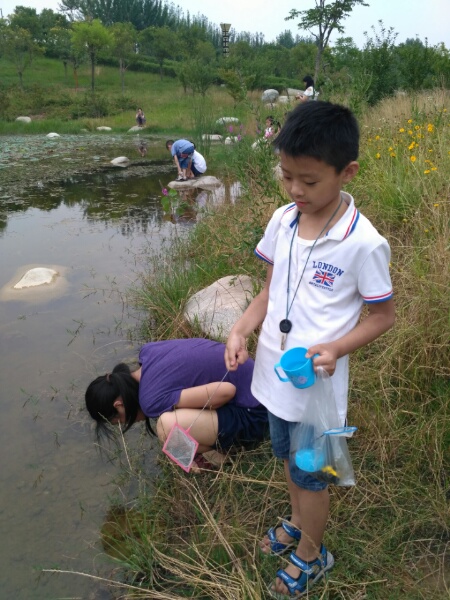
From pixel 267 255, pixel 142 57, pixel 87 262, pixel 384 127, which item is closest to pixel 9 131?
pixel 87 262

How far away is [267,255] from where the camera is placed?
1633mm

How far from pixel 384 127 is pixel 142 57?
130 ft

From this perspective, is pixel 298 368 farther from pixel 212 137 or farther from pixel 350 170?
pixel 212 137

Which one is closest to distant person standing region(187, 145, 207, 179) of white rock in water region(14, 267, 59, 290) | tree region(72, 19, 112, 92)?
white rock in water region(14, 267, 59, 290)

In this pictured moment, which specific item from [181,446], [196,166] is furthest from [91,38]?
[181,446]

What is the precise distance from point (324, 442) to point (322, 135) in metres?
0.79

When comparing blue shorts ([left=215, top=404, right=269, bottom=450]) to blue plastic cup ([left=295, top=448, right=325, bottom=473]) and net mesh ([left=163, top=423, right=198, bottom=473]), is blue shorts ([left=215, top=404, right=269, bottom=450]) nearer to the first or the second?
net mesh ([left=163, top=423, right=198, bottom=473])

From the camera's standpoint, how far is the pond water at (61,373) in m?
2.10

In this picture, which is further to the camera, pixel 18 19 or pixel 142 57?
pixel 142 57

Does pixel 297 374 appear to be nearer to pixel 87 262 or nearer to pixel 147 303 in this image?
pixel 147 303

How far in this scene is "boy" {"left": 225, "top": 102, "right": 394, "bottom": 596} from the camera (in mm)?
1313

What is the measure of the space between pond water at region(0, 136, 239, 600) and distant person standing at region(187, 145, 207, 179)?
81.0 inches

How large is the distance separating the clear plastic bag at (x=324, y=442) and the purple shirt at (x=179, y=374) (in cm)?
84

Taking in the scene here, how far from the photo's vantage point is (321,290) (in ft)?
4.58
